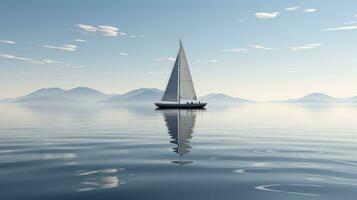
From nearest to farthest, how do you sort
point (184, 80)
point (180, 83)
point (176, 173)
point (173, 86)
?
point (176, 173)
point (184, 80)
point (180, 83)
point (173, 86)

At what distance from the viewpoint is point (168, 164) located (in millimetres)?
21766

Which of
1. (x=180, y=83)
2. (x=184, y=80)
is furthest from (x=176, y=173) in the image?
(x=180, y=83)

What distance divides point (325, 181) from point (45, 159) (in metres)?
16.4

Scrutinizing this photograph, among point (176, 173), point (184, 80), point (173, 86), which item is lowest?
point (176, 173)

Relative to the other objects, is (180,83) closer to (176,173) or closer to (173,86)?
(173,86)

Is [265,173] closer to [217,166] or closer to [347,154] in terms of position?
[217,166]

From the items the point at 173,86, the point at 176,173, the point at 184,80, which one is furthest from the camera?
the point at 173,86

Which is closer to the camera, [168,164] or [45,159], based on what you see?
[168,164]

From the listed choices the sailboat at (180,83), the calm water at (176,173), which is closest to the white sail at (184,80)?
the sailboat at (180,83)

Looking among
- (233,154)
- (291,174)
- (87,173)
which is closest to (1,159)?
(87,173)

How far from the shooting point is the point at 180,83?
132750 millimetres

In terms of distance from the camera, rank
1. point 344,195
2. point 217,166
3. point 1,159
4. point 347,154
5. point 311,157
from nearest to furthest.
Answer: point 344,195 < point 217,166 < point 1,159 < point 311,157 < point 347,154

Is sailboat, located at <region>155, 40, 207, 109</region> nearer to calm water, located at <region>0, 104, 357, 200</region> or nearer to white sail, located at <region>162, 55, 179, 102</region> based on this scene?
white sail, located at <region>162, 55, 179, 102</region>

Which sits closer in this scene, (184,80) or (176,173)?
(176,173)
